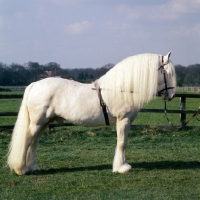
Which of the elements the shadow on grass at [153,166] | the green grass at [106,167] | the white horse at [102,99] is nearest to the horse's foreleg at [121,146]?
the white horse at [102,99]

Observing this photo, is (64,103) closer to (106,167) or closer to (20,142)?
(20,142)

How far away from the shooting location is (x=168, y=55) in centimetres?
662

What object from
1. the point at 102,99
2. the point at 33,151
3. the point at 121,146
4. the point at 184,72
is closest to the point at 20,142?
the point at 33,151

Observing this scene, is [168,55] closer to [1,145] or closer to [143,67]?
[143,67]

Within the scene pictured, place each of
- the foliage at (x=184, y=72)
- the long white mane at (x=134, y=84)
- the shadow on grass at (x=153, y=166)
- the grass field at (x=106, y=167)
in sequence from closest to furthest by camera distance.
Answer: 1. the grass field at (x=106, y=167)
2. the long white mane at (x=134, y=84)
3. the shadow on grass at (x=153, y=166)
4. the foliage at (x=184, y=72)

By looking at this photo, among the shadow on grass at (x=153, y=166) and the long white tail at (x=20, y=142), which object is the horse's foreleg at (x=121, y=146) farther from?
the long white tail at (x=20, y=142)

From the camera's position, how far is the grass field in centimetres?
536

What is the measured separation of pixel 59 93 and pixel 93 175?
1.46 m

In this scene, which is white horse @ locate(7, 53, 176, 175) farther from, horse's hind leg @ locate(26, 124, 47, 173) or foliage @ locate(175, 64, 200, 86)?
foliage @ locate(175, 64, 200, 86)

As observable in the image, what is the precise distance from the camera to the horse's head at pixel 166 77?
664 cm

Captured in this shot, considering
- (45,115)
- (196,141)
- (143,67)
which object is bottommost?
(196,141)

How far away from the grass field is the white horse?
0.52 m

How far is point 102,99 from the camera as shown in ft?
21.6

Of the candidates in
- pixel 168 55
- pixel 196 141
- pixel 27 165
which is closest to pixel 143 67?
pixel 168 55
